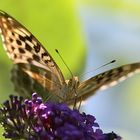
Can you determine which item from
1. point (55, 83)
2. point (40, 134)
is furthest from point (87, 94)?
point (40, 134)

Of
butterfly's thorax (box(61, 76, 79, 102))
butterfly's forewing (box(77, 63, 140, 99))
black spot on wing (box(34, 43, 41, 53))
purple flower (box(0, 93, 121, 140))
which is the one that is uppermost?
black spot on wing (box(34, 43, 41, 53))

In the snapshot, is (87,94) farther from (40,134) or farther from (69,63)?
(40,134)

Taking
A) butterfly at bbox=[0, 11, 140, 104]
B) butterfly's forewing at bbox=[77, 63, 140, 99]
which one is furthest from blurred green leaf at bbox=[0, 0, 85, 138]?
butterfly's forewing at bbox=[77, 63, 140, 99]

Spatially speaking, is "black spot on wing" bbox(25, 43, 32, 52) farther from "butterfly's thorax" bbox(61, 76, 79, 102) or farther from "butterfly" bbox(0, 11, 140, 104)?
"butterfly's thorax" bbox(61, 76, 79, 102)

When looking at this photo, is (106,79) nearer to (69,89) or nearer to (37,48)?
(69,89)

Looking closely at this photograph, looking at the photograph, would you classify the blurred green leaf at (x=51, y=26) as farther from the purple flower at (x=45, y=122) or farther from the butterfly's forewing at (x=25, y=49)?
the purple flower at (x=45, y=122)

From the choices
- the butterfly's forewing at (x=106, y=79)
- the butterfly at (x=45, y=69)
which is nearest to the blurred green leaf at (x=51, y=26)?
the butterfly at (x=45, y=69)

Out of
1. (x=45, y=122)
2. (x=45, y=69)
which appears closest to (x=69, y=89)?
(x=45, y=69)
